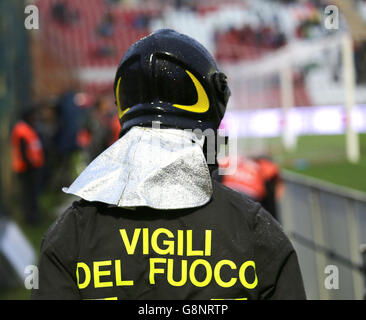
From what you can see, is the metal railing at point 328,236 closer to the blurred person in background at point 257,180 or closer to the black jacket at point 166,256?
the blurred person in background at point 257,180

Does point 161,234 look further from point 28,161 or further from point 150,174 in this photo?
point 28,161

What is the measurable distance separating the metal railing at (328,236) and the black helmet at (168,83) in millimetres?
2218

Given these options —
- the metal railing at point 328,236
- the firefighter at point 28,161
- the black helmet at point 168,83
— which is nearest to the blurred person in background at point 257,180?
the metal railing at point 328,236

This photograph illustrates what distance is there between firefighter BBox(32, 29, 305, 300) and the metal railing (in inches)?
86.3

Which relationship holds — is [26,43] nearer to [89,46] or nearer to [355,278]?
[355,278]

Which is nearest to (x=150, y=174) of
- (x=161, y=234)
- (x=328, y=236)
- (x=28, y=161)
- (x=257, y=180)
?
(x=161, y=234)

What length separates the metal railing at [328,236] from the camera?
387 cm

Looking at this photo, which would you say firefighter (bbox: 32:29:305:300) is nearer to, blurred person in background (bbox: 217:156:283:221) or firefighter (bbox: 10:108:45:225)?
blurred person in background (bbox: 217:156:283:221)

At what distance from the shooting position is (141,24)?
3108cm

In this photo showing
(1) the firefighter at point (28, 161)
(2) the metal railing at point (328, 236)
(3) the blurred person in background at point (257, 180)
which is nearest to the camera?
(2) the metal railing at point (328, 236)

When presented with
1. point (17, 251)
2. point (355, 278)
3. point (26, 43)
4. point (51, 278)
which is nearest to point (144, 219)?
point (51, 278)

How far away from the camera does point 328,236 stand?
4.39 metres

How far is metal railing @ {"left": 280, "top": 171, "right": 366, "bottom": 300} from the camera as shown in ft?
12.7

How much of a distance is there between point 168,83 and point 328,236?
318 centimetres
